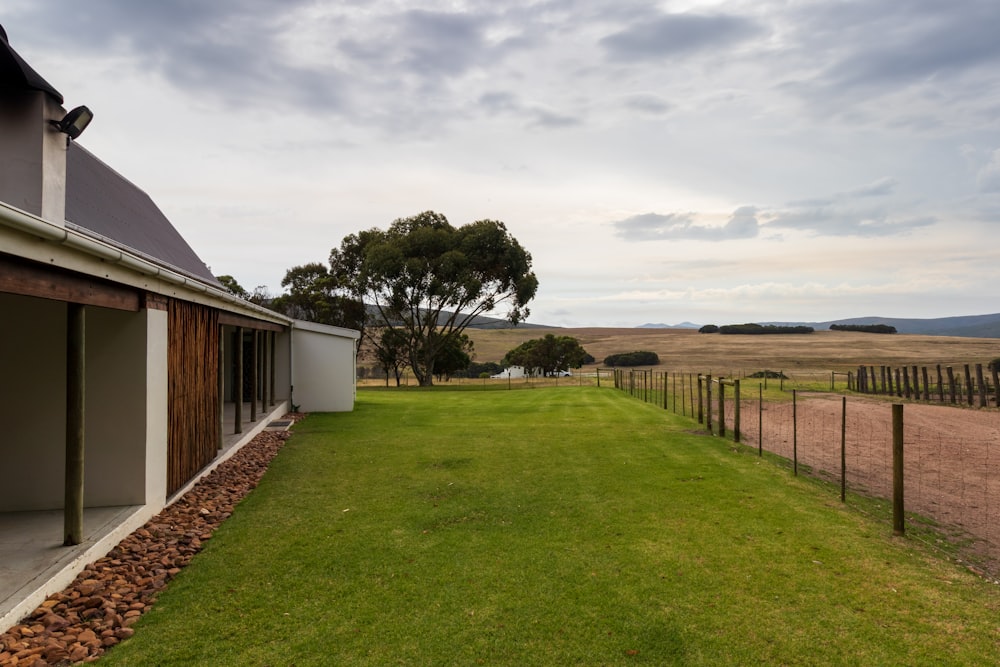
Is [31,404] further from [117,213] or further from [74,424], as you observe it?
[117,213]

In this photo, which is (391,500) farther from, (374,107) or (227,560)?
(374,107)

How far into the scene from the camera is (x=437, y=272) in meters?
35.8

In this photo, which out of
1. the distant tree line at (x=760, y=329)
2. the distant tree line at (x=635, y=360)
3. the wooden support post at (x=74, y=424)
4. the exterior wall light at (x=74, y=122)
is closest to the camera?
the wooden support post at (x=74, y=424)

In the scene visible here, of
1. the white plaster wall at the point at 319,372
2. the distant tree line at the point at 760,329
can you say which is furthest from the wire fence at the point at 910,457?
the distant tree line at the point at 760,329

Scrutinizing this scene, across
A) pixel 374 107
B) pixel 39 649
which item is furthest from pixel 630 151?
pixel 39 649

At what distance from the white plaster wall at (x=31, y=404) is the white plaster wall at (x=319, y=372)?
1199 cm

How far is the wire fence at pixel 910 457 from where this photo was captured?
634 centimetres

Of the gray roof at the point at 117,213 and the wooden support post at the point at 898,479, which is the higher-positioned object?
the gray roof at the point at 117,213

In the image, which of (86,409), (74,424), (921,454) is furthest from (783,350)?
(74,424)

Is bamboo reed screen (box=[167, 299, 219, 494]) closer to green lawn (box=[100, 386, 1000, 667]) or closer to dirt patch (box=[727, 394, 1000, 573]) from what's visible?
green lawn (box=[100, 386, 1000, 667])

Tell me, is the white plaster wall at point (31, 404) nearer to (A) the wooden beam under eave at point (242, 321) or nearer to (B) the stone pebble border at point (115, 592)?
(B) the stone pebble border at point (115, 592)

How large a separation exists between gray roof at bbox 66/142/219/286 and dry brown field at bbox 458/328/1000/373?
3975cm

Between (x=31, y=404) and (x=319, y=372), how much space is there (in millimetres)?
12263

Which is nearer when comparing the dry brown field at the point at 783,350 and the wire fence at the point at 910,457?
the wire fence at the point at 910,457
